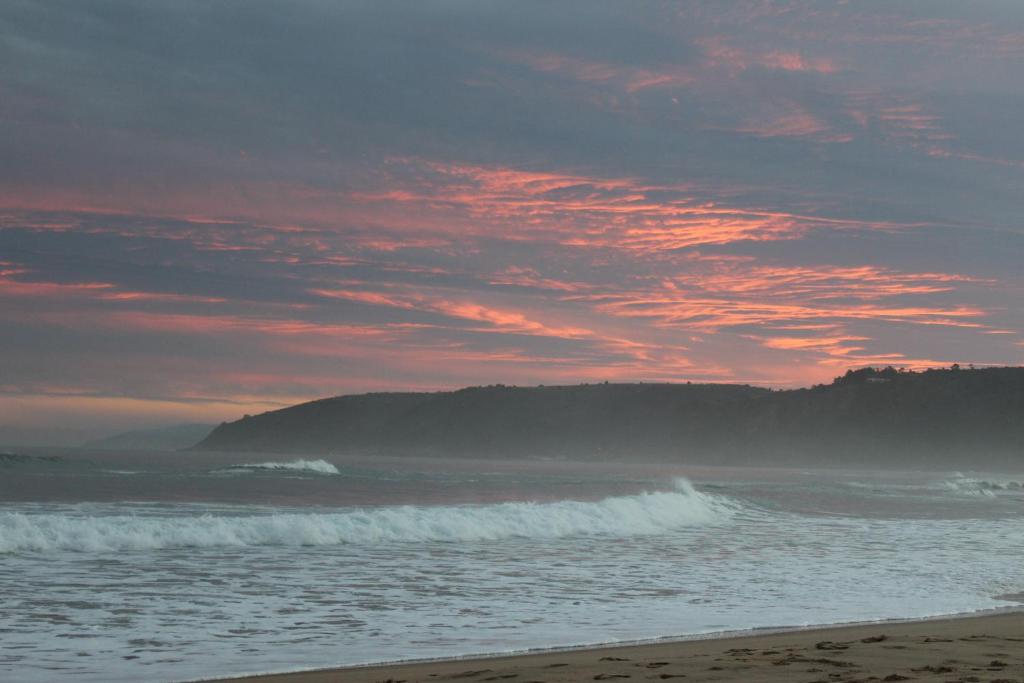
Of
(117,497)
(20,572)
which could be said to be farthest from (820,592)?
(117,497)

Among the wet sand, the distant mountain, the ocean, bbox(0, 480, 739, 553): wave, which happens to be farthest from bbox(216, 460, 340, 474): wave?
the distant mountain

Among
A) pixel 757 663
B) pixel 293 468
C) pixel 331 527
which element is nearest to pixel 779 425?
pixel 293 468

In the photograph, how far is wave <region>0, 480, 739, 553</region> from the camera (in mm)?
19984

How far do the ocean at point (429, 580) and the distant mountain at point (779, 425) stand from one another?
13020cm

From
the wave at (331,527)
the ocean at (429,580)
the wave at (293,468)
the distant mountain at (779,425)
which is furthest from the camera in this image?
the distant mountain at (779,425)

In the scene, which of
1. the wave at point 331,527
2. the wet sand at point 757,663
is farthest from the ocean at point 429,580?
the wet sand at point 757,663

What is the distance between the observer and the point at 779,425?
173 metres

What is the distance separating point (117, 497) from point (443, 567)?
73.9ft

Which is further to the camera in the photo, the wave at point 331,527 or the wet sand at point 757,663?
the wave at point 331,527

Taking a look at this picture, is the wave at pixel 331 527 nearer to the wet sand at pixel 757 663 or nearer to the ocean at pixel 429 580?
the ocean at pixel 429 580

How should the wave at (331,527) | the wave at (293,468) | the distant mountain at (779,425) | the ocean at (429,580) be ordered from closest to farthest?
the ocean at (429,580), the wave at (331,527), the wave at (293,468), the distant mountain at (779,425)

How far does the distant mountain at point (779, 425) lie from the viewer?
507 feet

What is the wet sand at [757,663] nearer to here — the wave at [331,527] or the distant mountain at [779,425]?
the wave at [331,527]

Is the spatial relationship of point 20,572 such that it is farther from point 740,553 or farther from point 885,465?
point 885,465
